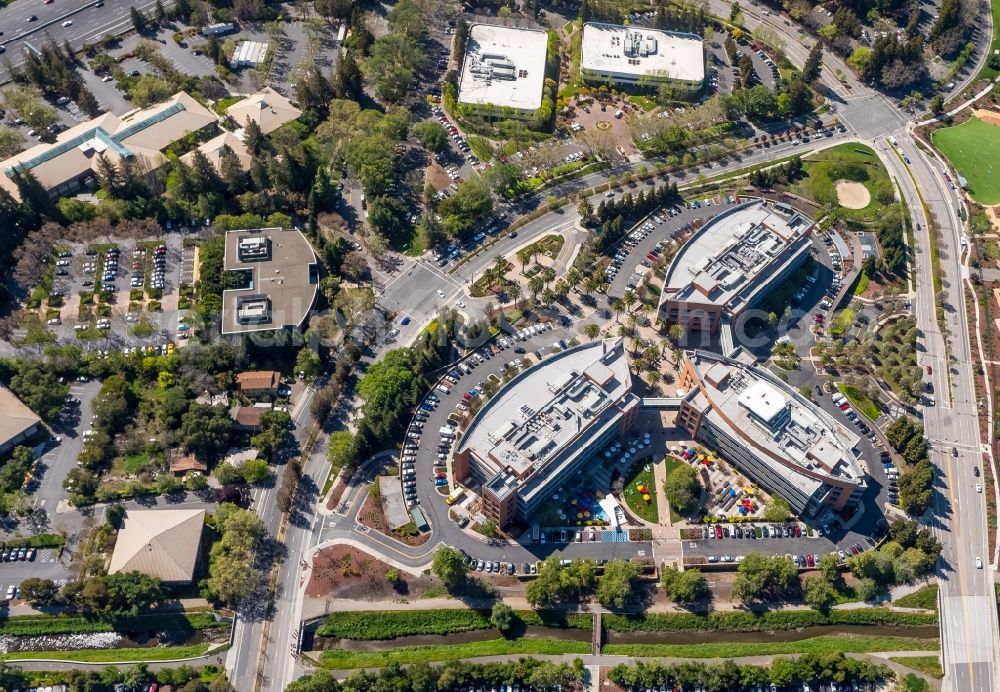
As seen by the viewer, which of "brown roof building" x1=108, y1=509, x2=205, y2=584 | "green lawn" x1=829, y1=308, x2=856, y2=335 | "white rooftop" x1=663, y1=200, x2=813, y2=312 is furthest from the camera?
"green lawn" x1=829, y1=308, x2=856, y2=335

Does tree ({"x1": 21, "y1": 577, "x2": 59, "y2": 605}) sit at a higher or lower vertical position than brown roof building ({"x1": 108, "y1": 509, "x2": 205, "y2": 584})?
lower

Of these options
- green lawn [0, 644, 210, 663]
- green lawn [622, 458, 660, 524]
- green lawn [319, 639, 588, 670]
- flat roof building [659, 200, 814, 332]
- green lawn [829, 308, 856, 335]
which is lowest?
green lawn [0, 644, 210, 663]

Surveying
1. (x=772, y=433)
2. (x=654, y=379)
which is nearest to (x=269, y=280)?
(x=654, y=379)

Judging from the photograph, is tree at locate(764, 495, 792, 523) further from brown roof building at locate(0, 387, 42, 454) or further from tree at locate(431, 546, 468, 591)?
brown roof building at locate(0, 387, 42, 454)

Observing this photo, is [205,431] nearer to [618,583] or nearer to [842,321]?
[618,583]

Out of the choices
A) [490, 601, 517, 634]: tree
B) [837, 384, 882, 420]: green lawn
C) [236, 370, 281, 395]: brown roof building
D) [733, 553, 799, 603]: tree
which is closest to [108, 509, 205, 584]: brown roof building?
[236, 370, 281, 395]: brown roof building

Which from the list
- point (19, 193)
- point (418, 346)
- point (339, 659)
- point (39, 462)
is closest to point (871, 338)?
point (418, 346)

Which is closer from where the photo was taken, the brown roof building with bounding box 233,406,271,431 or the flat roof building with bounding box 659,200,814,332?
the brown roof building with bounding box 233,406,271,431
